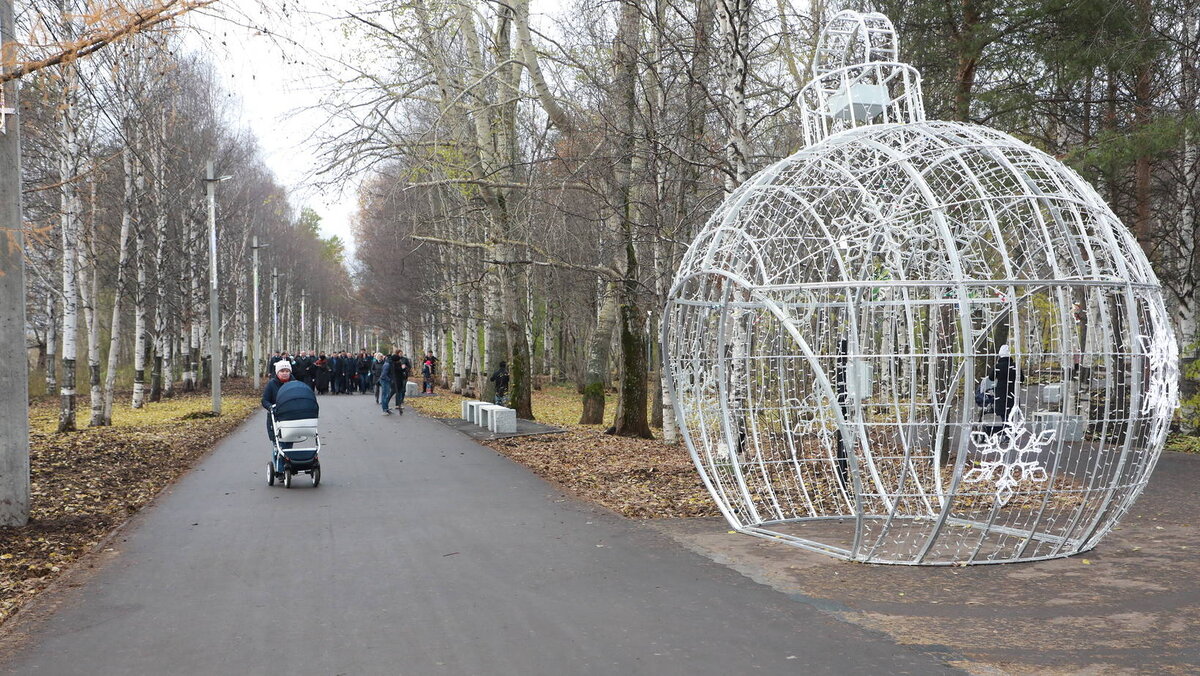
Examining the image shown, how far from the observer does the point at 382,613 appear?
6254mm

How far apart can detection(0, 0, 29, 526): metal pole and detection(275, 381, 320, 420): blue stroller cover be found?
329 centimetres

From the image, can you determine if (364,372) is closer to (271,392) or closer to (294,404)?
(271,392)

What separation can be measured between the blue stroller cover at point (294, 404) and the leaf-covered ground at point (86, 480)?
1.81 m

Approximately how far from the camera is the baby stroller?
1222 cm

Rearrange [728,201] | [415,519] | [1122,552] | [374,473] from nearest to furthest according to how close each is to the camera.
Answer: [1122,552] < [728,201] < [415,519] < [374,473]

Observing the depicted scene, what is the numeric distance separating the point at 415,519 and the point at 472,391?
106ft

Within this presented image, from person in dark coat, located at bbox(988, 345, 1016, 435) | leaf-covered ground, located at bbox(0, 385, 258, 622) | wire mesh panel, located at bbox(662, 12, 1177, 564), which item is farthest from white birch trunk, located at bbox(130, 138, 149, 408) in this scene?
person in dark coat, located at bbox(988, 345, 1016, 435)

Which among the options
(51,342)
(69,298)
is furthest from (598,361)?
(51,342)

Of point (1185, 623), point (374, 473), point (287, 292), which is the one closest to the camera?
point (1185, 623)

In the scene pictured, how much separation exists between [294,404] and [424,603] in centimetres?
639

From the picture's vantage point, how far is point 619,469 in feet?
43.7

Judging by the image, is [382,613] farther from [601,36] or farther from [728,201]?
[601,36]

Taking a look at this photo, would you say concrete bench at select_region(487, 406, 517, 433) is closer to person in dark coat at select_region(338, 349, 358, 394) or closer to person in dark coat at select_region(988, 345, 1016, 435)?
person in dark coat at select_region(988, 345, 1016, 435)

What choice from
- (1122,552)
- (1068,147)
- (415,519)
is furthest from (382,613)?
(1068,147)
